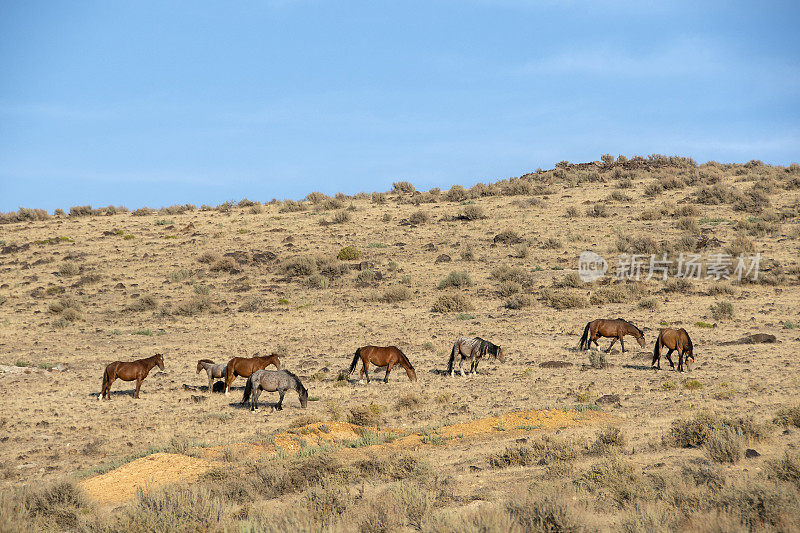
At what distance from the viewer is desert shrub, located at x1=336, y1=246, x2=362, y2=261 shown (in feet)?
140

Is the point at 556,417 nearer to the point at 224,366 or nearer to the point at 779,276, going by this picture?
the point at 224,366

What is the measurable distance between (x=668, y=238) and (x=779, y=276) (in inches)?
342

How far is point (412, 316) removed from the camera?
31.7m

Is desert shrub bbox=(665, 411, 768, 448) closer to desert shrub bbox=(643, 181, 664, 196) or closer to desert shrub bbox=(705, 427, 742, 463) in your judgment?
desert shrub bbox=(705, 427, 742, 463)

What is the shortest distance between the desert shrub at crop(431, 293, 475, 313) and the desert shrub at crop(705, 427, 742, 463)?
72.3ft

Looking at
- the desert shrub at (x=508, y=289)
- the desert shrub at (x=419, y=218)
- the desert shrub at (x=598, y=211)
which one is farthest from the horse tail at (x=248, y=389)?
the desert shrub at (x=598, y=211)

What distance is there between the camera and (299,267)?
40531mm

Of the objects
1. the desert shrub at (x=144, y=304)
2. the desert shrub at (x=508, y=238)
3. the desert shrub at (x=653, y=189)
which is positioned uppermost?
the desert shrub at (x=653, y=189)

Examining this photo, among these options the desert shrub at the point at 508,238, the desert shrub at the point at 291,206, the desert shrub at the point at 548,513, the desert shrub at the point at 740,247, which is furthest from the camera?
the desert shrub at the point at 291,206

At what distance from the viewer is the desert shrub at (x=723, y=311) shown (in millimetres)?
27359

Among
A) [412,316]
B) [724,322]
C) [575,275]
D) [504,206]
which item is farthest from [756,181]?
[412,316]

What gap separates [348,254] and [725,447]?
111 feet

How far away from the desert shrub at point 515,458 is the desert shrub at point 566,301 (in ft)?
69.3

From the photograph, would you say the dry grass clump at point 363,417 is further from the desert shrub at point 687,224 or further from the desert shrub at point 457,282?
the desert shrub at point 687,224
